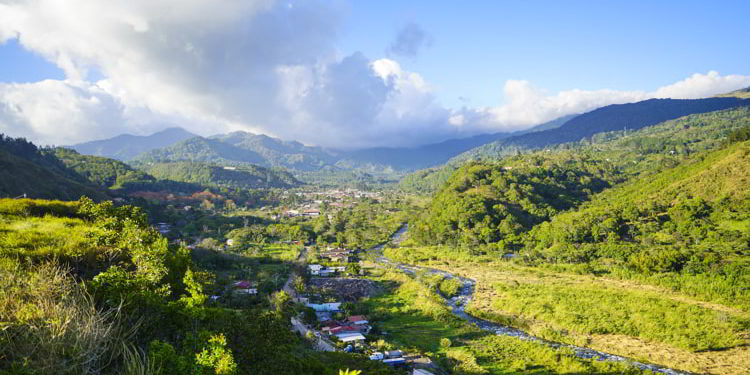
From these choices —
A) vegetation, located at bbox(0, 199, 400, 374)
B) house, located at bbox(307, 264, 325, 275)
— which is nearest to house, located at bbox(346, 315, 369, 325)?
vegetation, located at bbox(0, 199, 400, 374)

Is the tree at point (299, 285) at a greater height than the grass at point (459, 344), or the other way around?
the tree at point (299, 285)

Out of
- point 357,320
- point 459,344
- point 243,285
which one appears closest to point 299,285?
point 243,285

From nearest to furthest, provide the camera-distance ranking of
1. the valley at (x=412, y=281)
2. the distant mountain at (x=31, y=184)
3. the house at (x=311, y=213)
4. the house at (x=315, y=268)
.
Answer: the valley at (x=412, y=281) < the house at (x=315, y=268) < the distant mountain at (x=31, y=184) < the house at (x=311, y=213)

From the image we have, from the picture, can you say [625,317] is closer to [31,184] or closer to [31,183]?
[31,184]

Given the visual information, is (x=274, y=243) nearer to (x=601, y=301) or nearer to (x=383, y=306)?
(x=383, y=306)

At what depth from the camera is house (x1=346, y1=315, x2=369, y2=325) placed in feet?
89.6

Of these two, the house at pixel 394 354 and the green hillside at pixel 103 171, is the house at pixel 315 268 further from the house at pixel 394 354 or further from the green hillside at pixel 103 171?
the green hillside at pixel 103 171

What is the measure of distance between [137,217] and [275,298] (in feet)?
55.9

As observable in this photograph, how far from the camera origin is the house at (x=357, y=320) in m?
27.3

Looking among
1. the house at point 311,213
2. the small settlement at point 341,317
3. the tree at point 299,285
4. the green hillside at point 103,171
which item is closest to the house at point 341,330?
the small settlement at point 341,317

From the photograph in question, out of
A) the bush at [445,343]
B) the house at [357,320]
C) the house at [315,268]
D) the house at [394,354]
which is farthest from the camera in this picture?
the house at [315,268]

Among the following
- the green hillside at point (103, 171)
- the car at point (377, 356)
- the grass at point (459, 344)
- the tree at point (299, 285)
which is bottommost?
the grass at point (459, 344)

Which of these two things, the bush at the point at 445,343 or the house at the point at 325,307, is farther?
the house at the point at 325,307

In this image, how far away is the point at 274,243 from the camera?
209ft
